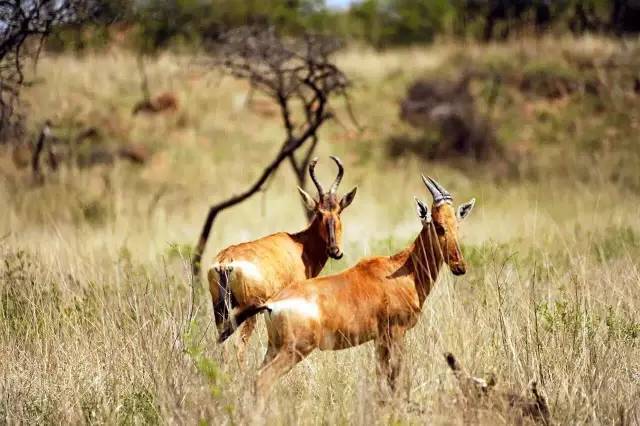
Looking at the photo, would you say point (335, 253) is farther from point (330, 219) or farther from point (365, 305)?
point (365, 305)

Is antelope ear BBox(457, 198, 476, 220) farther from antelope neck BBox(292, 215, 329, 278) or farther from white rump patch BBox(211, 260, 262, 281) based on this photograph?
white rump patch BBox(211, 260, 262, 281)

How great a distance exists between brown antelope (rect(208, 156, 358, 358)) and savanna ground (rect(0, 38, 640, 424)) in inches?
13.1

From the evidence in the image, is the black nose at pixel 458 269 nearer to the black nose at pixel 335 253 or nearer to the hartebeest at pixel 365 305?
the hartebeest at pixel 365 305

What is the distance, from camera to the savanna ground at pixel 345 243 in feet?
18.8

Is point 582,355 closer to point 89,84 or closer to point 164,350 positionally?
point 164,350

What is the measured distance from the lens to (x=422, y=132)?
24.3m

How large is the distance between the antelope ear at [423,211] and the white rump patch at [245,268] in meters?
1.37

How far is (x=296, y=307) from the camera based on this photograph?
5.41 m

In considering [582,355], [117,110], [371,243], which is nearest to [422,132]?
[117,110]

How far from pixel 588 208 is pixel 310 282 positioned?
34.9 ft

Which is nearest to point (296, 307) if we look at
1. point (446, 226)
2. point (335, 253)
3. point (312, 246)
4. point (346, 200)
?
point (446, 226)

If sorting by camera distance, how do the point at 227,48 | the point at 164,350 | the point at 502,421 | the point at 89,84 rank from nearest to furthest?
1. the point at 502,421
2. the point at 164,350
3. the point at 227,48
4. the point at 89,84

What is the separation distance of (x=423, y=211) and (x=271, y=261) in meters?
1.39

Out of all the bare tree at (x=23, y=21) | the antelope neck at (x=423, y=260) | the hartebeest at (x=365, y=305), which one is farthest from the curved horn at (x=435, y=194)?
the bare tree at (x=23, y=21)
